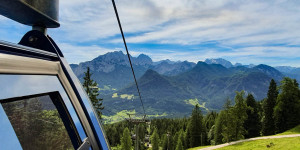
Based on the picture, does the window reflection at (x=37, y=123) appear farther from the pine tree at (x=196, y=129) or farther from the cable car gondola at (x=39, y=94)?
the pine tree at (x=196, y=129)

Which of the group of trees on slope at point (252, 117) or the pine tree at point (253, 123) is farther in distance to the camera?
the pine tree at point (253, 123)

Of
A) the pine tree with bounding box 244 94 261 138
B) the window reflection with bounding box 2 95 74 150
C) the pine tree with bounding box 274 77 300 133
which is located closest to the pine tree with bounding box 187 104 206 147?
the pine tree with bounding box 244 94 261 138

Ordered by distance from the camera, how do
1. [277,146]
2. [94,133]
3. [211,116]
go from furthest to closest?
[211,116] < [277,146] < [94,133]

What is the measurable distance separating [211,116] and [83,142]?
3731 inches

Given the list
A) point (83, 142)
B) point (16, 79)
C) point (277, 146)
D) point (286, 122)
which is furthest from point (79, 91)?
point (286, 122)

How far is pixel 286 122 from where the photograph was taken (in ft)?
167

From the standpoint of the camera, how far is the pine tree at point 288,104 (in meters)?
48.7

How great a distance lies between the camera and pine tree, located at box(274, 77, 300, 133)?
48.7m

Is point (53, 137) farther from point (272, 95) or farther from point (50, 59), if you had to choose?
point (272, 95)

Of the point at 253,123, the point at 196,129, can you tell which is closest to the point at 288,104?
the point at 253,123

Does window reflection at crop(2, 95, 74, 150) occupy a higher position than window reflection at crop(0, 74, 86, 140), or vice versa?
window reflection at crop(0, 74, 86, 140)

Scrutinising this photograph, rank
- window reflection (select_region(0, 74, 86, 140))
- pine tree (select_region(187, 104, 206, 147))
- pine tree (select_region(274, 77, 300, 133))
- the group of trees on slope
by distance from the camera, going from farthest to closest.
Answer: pine tree (select_region(187, 104, 206, 147)) → pine tree (select_region(274, 77, 300, 133)) → the group of trees on slope → window reflection (select_region(0, 74, 86, 140))

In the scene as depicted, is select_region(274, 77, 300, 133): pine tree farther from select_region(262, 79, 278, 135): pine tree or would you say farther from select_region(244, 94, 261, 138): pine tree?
select_region(244, 94, 261, 138): pine tree

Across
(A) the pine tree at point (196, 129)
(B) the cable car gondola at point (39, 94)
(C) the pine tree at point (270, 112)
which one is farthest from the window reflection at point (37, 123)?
(A) the pine tree at point (196, 129)
